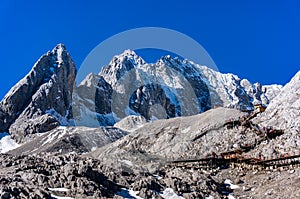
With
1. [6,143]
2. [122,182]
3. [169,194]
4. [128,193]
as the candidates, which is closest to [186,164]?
[122,182]

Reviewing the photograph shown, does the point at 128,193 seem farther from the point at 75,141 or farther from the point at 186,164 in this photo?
the point at 75,141

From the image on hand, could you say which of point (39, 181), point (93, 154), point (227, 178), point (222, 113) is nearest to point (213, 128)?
point (222, 113)

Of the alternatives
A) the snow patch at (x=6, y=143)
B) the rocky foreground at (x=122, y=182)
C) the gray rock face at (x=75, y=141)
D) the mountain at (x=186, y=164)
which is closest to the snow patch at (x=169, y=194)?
the mountain at (x=186, y=164)

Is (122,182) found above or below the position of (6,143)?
below

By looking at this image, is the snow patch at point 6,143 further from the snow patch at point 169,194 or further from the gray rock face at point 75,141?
the snow patch at point 169,194

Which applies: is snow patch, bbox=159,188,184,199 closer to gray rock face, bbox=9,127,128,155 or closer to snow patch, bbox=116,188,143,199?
snow patch, bbox=116,188,143,199

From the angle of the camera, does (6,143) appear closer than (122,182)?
No

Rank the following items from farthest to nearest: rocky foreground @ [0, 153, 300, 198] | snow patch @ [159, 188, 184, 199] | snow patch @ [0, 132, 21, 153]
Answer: snow patch @ [0, 132, 21, 153]
snow patch @ [159, 188, 184, 199]
rocky foreground @ [0, 153, 300, 198]

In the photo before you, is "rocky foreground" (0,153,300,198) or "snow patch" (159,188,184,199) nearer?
"rocky foreground" (0,153,300,198)

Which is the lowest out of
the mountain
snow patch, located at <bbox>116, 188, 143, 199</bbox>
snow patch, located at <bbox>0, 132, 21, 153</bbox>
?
snow patch, located at <bbox>116, 188, 143, 199</bbox>

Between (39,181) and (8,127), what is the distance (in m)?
156

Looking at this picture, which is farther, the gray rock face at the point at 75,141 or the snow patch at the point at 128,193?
the gray rock face at the point at 75,141

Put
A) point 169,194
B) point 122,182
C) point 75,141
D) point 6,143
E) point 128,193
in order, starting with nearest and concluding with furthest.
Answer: point 128,193 → point 169,194 → point 122,182 → point 75,141 → point 6,143

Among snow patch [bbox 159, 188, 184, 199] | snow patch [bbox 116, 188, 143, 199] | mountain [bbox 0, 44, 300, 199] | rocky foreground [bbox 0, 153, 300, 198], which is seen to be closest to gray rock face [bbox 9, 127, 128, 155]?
mountain [bbox 0, 44, 300, 199]
